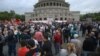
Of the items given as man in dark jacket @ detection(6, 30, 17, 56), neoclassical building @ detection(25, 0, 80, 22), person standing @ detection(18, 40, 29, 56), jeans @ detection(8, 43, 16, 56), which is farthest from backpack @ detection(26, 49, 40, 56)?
neoclassical building @ detection(25, 0, 80, 22)

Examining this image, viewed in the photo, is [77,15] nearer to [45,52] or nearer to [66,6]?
[66,6]

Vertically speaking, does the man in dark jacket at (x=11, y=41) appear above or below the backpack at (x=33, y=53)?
below

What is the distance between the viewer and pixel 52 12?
13438 centimetres

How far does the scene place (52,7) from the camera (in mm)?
140250

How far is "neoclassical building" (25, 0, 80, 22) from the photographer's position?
5251 inches

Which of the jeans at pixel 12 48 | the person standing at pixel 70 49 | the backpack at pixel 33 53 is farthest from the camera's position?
the jeans at pixel 12 48

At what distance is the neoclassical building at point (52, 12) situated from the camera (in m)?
133

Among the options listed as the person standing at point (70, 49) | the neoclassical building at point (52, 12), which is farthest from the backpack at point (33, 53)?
the neoclassical building at point (52, 12)

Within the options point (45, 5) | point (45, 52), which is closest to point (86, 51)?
point (45, 52)

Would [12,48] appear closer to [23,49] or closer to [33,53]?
[23,49]

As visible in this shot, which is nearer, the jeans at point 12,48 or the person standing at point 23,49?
the person standing at point 23,49

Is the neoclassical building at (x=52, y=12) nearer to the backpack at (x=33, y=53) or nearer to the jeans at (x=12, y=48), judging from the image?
the jeans at (x=12, y=48)

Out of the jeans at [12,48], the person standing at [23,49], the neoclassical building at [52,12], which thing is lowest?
the neoclassical building at [52,12]

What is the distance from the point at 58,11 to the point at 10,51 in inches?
4765
